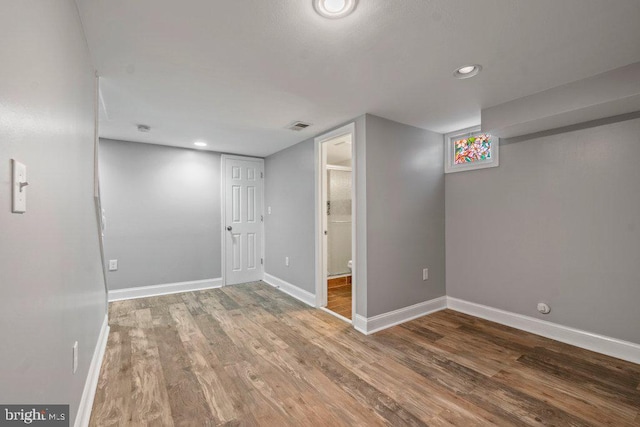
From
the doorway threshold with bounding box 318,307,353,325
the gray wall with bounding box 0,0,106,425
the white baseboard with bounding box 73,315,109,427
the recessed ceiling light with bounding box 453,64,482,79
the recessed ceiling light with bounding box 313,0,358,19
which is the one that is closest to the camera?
the gray wall with bounding box 0,0,106,425

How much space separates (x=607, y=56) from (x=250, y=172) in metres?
4.35

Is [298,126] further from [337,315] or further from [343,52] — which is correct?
[337,315]

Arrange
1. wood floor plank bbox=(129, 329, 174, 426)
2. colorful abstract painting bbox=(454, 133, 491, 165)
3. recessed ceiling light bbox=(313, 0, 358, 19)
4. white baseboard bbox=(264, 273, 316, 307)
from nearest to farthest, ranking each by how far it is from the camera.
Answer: recessed ceiling light bbox=(313, 0, 358, 19) → wood floor plank bbox=(129, 329, 174, 426) → colorful abstract painting bbox=(454, 133, 491, 165) → white baseboard bbox=(264, 273, 316, 307)

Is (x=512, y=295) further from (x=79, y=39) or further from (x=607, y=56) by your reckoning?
(x=79, y=39)

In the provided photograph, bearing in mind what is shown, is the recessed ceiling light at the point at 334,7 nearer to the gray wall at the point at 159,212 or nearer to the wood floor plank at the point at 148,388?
the wood floor plank at the point at 148,388

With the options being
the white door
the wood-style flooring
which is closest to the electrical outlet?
the wood-style flooring

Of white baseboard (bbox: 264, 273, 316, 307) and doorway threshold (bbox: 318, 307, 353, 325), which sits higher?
white baseboard (bbox: 264, 273, 316, 307)

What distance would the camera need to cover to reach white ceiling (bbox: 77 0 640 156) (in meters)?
1.44

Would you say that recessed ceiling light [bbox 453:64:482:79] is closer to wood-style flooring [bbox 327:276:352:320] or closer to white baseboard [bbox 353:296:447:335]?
white baseboard [bbox 353:296:447:335]

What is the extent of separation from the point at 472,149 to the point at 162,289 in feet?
15.0

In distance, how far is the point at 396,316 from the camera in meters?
3.10

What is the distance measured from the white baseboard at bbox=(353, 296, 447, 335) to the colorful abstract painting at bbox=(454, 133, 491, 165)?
1.75 meters

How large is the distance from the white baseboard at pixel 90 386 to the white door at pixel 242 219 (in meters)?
2.32

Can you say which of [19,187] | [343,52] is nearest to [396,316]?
[343,52]
